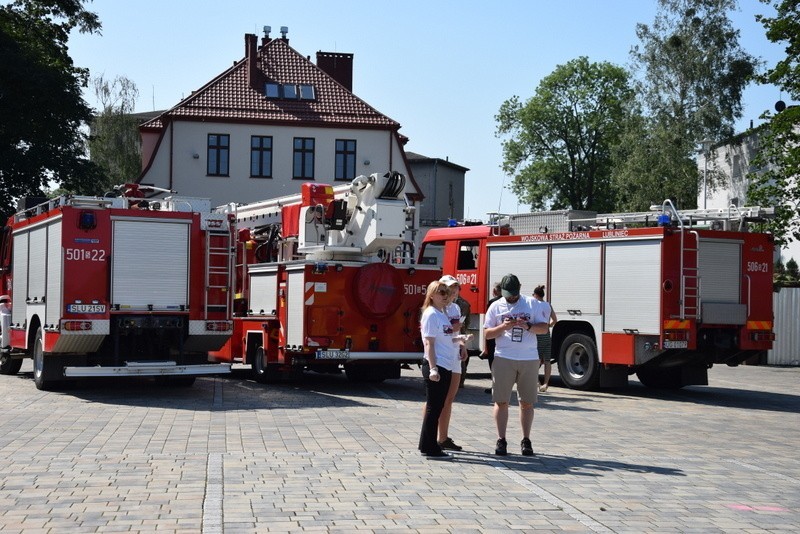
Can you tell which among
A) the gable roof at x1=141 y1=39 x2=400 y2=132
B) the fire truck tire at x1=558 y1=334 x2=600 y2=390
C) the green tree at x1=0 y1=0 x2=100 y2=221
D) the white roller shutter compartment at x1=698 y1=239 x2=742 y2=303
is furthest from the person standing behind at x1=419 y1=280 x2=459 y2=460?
the gable roof at x1=141 y1=39 x2=400 y2=132

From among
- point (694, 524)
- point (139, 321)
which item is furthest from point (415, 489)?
point (139, 321)

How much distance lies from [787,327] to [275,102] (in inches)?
1209

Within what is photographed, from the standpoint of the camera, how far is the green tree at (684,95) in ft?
190

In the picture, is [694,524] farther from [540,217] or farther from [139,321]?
[540,217]

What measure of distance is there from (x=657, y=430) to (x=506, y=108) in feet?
224

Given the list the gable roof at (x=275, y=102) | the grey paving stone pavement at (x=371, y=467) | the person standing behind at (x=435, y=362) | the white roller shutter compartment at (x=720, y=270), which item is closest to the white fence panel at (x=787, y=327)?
the white roller shutter compartment at (x=720, y=270)

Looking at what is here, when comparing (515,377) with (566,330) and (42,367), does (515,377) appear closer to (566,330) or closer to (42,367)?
(566,330)

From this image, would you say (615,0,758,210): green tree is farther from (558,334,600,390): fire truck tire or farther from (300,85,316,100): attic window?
(558,334,600,390): fire truck tire

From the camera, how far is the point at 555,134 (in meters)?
79.4

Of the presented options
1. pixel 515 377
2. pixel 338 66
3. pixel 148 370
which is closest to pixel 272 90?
pixel 338 66

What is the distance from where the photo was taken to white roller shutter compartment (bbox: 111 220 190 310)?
17828mm

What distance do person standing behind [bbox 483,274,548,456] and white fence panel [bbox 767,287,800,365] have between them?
21.2m

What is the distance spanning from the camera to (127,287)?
1786 cm

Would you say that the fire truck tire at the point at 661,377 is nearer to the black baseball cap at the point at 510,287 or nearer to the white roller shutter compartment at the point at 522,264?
the white roller shutter compartment at the point at 522,264
